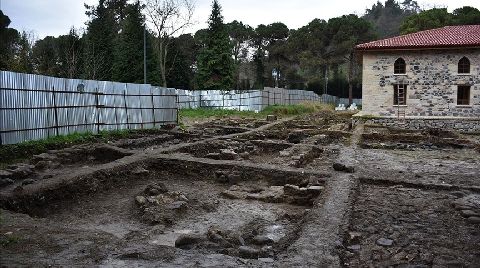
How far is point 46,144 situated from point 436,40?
23.4 metres

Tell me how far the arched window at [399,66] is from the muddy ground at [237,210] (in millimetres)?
13669

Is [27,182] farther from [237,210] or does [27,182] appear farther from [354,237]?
[354,237]

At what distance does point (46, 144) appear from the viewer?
36.9 ft

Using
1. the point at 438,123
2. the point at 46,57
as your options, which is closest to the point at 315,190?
the point at 438,123

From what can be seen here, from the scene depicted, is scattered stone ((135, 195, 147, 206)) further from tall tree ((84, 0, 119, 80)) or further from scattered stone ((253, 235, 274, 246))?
tall tree ((84, 0, 119, 80))

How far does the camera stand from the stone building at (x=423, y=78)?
2450cm

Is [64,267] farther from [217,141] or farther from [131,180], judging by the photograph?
[217,141]

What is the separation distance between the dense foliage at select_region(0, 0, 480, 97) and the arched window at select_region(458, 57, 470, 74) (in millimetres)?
17927

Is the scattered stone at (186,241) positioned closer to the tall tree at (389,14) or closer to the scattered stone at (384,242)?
the scattered stone at (384,242)

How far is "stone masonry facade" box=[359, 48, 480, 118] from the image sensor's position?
2456cm

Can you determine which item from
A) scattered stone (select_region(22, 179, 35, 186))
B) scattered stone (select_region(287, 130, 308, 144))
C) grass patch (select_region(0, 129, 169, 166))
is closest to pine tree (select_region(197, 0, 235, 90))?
scattered stone (select_region(287, 130, 308, 144))

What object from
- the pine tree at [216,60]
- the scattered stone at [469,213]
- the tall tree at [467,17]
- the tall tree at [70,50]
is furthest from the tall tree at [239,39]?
the scattered stone at [469,213]

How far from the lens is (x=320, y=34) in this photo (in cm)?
4791

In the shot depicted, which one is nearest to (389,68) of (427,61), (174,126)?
(427,61)
